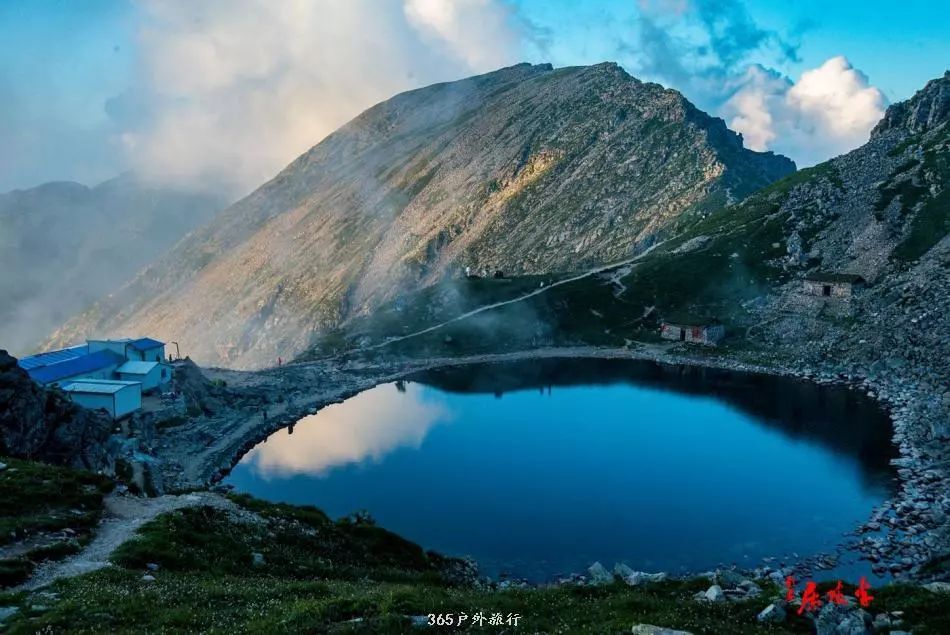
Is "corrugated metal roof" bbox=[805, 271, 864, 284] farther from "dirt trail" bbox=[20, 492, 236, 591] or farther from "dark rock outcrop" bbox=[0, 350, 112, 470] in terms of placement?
"dark rock outcrop" bbox=[0, 350, 112, 470]

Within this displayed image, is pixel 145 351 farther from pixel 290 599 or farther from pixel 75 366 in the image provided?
pixel 290 599

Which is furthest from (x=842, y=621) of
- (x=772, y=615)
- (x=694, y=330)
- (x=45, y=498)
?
(x=694, y=330)

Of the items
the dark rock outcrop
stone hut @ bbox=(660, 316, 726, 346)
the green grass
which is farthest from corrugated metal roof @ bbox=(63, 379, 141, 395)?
stone hut @ bbox=(660, 316, 726, 346)

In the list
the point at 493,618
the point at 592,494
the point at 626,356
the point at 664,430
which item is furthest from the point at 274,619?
the point at 626,356

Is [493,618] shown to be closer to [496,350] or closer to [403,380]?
[403,380]

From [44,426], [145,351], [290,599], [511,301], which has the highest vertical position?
[511,301]
